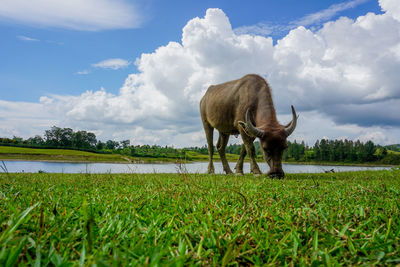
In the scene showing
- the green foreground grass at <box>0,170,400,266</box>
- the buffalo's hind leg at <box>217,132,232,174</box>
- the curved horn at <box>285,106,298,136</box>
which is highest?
the curved horn at <box>285,106,298,136</box>

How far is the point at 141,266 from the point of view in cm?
86

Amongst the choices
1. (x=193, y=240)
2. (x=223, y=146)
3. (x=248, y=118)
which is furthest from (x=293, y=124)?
(x=193, y=240)

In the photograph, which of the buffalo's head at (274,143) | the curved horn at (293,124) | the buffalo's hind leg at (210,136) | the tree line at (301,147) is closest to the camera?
the buffalo's head at (274,143)

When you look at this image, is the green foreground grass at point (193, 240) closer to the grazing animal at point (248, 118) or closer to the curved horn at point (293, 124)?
the grazing animal at point (248, 118)

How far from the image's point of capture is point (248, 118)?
6.52m

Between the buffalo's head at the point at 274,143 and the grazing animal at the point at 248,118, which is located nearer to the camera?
the buffalo's head at the point at 274,143

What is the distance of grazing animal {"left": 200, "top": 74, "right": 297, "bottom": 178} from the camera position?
20.5 ft

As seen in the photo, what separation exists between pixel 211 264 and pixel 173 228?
1.88 ft

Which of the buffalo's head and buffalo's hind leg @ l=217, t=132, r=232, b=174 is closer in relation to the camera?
the buffalo's head

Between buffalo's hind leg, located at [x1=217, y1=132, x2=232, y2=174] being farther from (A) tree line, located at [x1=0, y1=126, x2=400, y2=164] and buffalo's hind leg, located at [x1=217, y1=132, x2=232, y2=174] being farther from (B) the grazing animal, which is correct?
(A) tree line, located at [x1=0, y1=126, x2=400, y2=164]

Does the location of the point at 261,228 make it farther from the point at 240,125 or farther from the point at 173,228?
the point at 240,125

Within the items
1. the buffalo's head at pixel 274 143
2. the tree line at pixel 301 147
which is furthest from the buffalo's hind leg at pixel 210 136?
the tree line at pixel 301 147

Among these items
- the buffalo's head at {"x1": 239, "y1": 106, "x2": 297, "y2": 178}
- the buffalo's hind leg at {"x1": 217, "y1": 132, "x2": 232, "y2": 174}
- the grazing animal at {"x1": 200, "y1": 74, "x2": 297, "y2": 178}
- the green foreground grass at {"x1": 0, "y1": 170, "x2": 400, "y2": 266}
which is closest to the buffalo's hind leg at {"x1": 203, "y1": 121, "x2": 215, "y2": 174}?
the grazing animal at {"x1": 200, "y1": 74, "x2": 297, "y2": 178}

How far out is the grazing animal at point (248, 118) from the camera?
6262 mm
